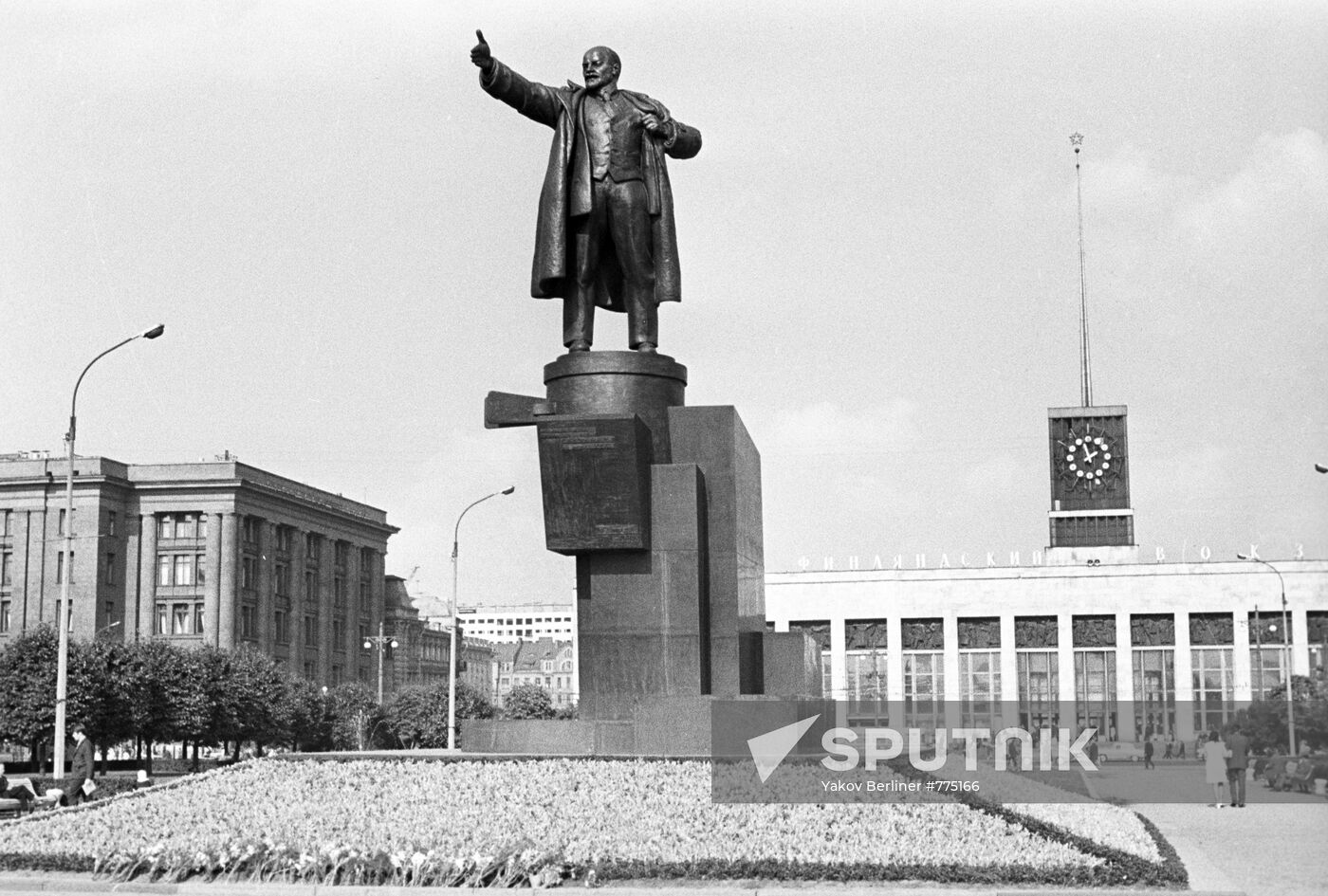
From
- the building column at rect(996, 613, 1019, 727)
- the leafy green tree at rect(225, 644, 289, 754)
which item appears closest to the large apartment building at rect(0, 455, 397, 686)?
the leafy green tree at rect(225, 644, 289, 754)

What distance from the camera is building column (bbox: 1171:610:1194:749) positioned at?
268ft

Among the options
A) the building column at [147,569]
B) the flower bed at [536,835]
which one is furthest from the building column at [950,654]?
the flower bed at [536,835]

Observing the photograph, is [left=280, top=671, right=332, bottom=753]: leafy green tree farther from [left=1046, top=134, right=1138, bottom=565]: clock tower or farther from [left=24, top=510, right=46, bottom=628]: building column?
[left=1046, top=134, right=1138, bottom=565]: clock tower

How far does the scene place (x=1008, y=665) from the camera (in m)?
84.5

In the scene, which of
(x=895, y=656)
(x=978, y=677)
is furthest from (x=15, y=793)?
(x=978, y=677)

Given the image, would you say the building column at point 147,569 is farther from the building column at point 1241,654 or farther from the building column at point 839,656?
the building column at point 1241,654

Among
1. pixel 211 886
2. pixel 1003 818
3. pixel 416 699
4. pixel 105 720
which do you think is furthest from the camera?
pixel 416 699

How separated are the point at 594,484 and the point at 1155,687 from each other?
73703 millimetres

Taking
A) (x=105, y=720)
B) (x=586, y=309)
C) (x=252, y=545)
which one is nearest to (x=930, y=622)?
(x=252, y=545)

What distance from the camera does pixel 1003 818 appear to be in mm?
13156

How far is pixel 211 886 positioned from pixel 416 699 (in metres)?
57.5

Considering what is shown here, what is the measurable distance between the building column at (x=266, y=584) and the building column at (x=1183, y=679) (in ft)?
165

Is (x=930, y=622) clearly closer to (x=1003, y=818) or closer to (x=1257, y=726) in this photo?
(x=1257, y=726)

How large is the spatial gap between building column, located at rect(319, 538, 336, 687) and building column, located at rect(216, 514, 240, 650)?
1195cm
